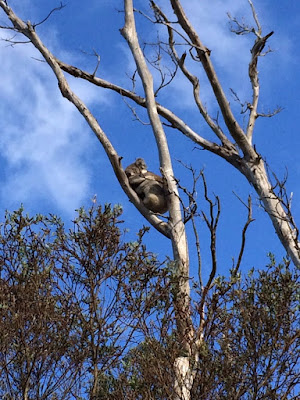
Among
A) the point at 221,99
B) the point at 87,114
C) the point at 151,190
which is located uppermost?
the point at 221,99

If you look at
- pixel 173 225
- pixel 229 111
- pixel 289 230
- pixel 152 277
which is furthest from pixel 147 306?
pixel 229 111

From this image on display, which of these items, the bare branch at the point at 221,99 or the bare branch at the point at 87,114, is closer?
the bare branch at the point at 87,114

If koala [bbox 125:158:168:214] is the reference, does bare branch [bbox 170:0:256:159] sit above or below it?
above

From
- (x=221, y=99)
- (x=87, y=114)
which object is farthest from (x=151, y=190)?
(x=221, y=99)

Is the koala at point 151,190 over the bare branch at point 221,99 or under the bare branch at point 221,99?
under

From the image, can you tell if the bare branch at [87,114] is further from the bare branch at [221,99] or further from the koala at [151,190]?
the bare branch at [221,99]

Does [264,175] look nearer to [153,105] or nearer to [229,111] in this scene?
[229,111]

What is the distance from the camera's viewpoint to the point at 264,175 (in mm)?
14086

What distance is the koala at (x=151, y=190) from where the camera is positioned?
40.3ft

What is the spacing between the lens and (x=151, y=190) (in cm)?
1234

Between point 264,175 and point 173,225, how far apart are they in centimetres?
296

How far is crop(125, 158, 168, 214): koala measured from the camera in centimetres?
1228

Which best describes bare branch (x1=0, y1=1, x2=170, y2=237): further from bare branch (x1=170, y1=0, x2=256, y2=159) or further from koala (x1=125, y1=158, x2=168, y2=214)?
bare branch (x1=170, y1=0, x2=256, y2=159)

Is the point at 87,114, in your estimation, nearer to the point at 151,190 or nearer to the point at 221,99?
the point at 151,190
